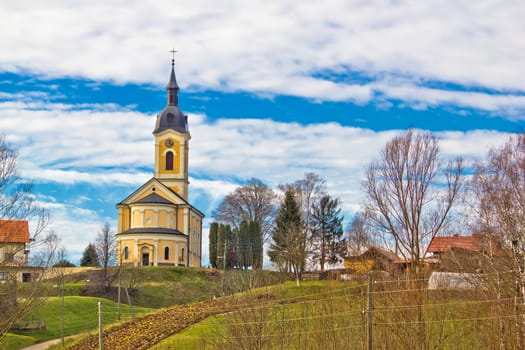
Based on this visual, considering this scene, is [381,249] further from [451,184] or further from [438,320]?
[438,320]

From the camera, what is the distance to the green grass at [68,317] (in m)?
49.8

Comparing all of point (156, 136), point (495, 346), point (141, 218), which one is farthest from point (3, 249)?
point (156, 136)

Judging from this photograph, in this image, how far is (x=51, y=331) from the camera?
52.5m

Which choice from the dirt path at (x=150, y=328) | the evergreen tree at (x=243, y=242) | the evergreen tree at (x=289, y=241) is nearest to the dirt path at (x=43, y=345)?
the dirt path at (x=150, y=328)

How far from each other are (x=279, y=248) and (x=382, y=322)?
4226cm

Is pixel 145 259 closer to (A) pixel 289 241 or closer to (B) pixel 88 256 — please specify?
(B) pixel 88 256

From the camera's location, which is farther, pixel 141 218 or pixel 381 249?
pixel 141 218

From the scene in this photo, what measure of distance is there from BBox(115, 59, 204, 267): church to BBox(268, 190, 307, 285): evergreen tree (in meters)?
14.5

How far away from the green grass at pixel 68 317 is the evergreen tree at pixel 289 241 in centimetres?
1277

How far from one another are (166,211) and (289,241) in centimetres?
2302

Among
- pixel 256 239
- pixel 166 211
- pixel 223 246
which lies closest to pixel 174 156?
pixel 166 211

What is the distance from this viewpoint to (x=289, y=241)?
68562mm

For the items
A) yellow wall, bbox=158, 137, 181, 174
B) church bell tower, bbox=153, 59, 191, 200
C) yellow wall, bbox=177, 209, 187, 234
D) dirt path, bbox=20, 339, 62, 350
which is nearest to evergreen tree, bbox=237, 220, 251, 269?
yellow wall, bbox=177, 209, 187, 234

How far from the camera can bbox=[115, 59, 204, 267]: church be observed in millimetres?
85188
